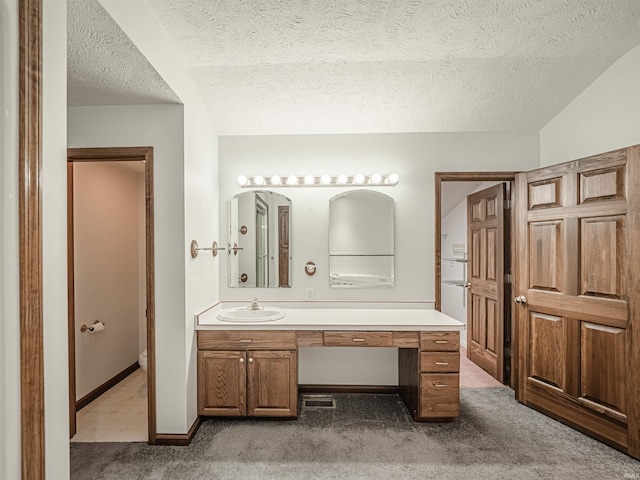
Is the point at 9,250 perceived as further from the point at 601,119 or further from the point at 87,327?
the point at 601,119

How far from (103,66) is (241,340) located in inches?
73.9

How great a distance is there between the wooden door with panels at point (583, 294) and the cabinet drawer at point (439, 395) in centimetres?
79

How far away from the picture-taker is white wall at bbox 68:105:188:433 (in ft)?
7.76

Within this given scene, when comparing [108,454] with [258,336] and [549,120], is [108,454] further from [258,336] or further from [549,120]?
[549,120]

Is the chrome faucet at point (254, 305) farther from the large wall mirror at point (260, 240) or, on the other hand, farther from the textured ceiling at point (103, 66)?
the textured ceiling at point (103, 66)

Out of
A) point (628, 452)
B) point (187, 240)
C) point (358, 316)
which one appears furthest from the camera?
point (358, 316)

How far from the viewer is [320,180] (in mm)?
3160

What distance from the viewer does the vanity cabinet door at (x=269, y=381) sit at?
8.59 feet

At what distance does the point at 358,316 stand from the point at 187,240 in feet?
4.73

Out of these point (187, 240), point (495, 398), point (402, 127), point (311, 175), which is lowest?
point (495, 398)

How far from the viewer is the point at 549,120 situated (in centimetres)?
303

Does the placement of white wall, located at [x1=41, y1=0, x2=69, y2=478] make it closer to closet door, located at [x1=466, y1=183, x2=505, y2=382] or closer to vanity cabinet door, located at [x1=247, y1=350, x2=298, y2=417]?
vanity cabinet door, located at [x1=247, y1=350, x2=298, y2=417]

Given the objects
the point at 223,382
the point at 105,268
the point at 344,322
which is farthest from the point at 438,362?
the point at 105,268

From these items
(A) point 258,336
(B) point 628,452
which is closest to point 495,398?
(B) point 628,452
